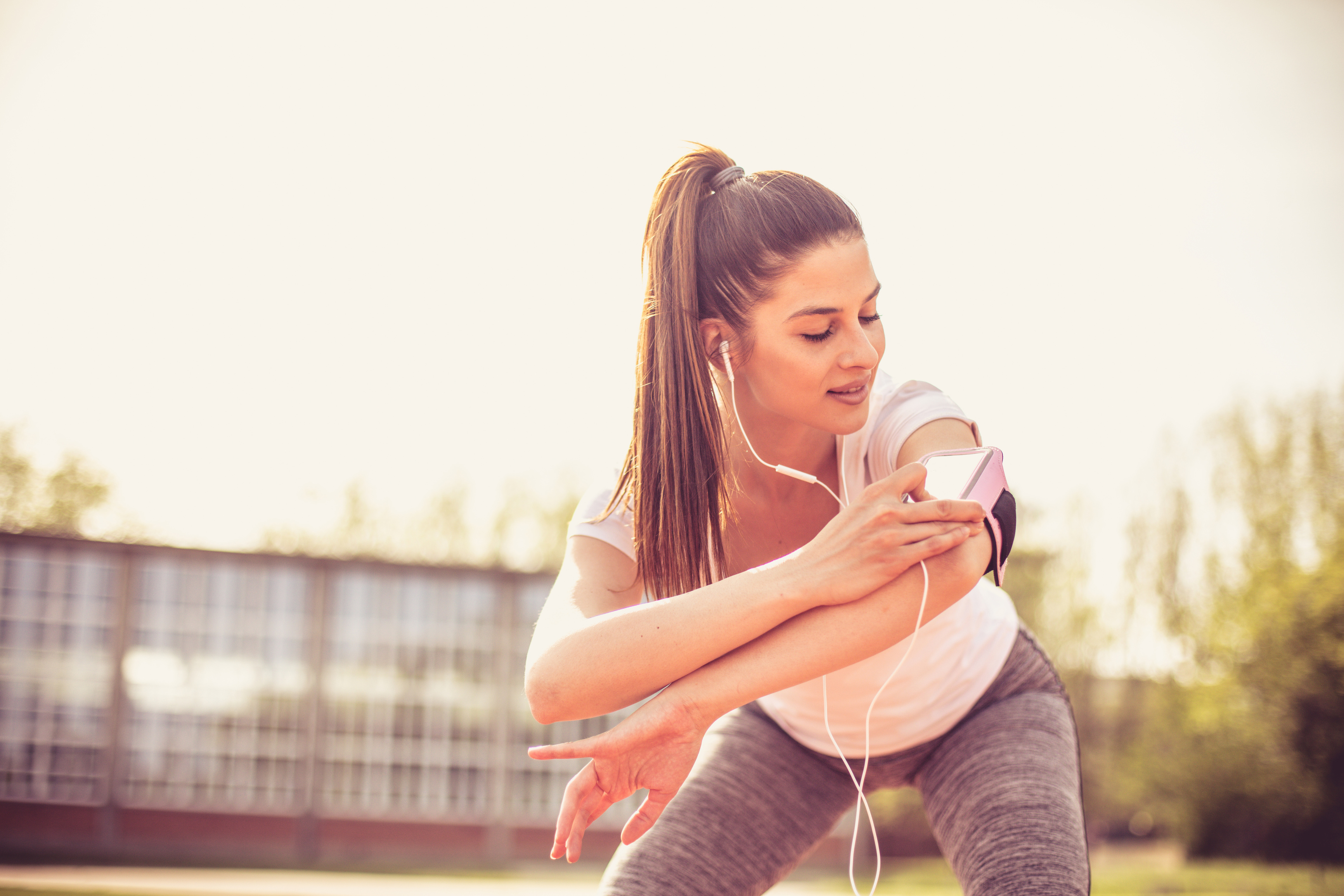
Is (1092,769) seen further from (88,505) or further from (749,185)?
(88,505)

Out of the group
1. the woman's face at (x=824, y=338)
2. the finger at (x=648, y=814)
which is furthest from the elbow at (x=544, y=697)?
the woman's face at (x=824, y=338)

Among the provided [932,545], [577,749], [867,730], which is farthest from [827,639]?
[577,749]

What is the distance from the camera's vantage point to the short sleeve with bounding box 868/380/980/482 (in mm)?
2035

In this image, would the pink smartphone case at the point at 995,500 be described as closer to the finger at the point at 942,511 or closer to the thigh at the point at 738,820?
the finger at the point at 942,511

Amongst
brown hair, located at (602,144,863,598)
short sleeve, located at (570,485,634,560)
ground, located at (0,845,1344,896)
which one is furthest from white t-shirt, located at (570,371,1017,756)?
ground, located at (0,845,1344,896)

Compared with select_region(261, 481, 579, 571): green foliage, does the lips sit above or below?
above

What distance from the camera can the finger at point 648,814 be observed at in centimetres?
187

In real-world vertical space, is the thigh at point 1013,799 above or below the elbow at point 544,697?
below

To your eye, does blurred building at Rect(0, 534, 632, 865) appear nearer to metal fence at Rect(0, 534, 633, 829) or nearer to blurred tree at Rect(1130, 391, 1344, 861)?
metal fence at Rect(0, 534, 633, 829)

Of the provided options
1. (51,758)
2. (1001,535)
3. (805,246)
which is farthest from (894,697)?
(51,758)

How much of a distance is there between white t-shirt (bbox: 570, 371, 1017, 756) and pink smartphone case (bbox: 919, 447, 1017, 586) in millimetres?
192

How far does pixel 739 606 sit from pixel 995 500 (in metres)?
0.52

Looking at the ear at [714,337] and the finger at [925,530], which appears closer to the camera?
the finger at [925,530]

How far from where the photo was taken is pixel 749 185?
7.17 ft
